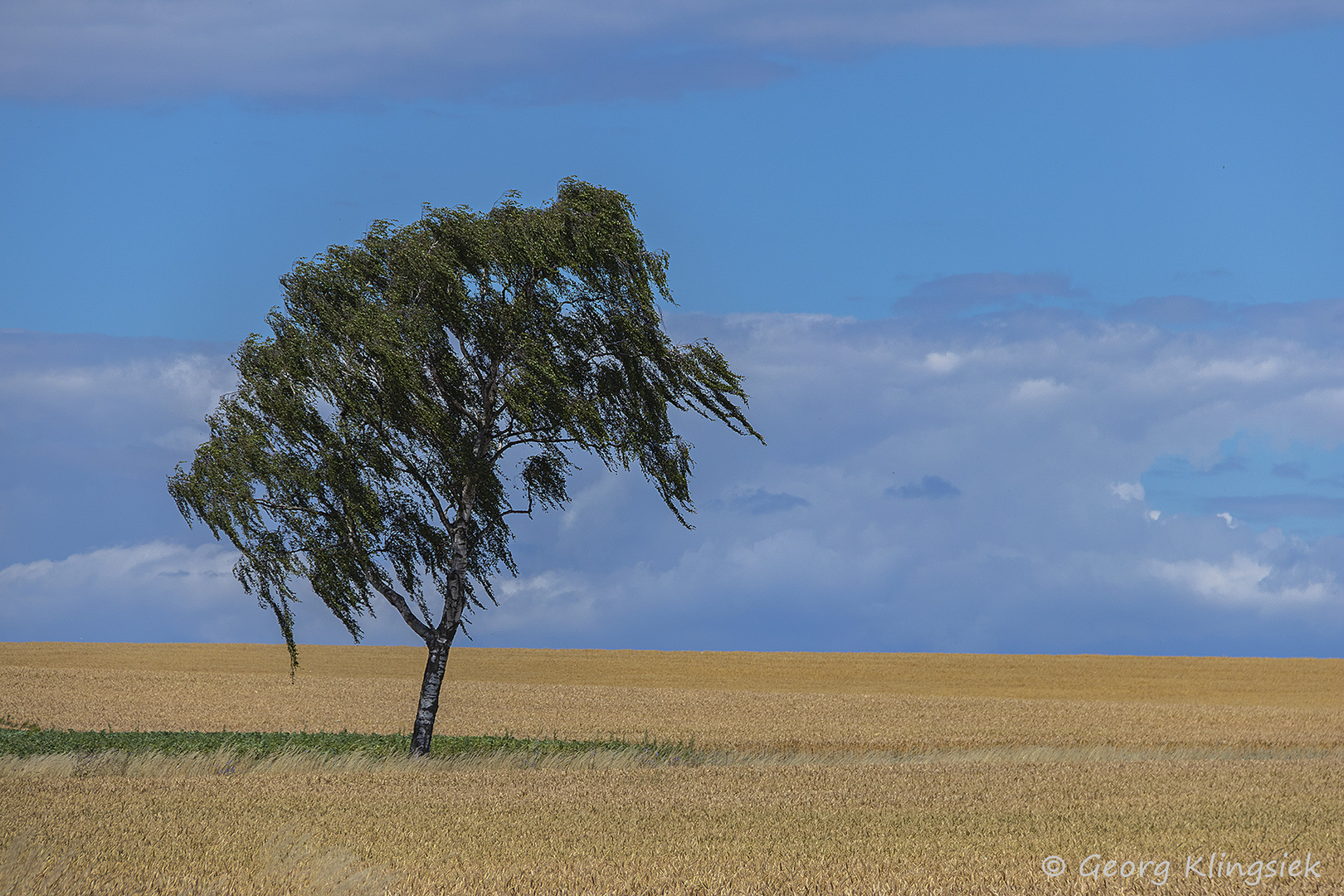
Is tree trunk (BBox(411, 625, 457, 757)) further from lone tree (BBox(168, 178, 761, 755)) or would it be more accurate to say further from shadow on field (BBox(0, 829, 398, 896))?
shadow on field (BBox(0, 829, 398, 896))

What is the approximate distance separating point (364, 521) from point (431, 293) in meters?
4.83

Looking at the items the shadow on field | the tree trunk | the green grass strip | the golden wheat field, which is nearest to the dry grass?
the golden wheat field

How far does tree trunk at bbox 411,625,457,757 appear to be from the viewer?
2245 cm

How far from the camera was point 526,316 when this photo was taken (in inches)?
883

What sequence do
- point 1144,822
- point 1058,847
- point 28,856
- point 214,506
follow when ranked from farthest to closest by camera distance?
point 214,506, point 1144,822, point 1058,847, point 28,856

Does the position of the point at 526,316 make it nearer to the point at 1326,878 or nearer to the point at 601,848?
the point at 601,848

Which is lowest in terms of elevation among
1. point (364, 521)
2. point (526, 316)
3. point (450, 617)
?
point (450, 617)

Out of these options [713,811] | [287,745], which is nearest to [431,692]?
[287,745]

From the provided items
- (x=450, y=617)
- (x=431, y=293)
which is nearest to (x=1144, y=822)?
(x=450, y=617)

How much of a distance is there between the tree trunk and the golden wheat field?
141cm

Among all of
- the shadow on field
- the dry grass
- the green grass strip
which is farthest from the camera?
the dry grass

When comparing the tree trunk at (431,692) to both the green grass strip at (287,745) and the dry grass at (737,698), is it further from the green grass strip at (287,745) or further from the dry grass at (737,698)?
the dry grass at (737,698)

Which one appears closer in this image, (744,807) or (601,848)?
(601,848)

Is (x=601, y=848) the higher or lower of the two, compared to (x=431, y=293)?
lower
